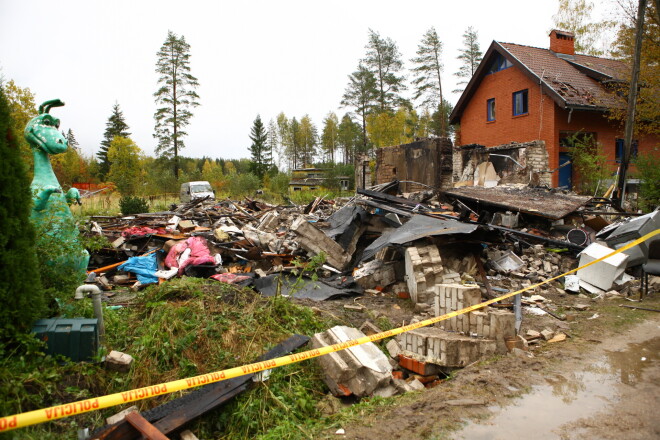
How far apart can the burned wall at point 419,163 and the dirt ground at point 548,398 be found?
9.35 metres

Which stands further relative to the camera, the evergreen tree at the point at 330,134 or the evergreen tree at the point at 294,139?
the evergreen tree at the point at 294,139

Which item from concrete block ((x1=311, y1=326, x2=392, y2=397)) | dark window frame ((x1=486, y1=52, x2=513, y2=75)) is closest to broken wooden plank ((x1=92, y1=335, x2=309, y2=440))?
concrete block ((x1=311, y1=326, x2=392, y2=397))

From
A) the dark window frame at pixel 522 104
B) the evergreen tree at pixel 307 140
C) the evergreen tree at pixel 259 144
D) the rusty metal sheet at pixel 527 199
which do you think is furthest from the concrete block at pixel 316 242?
the evergreen tree at pixel 307 140

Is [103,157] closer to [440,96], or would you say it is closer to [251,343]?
[440,96]

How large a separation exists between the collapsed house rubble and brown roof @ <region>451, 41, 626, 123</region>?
974 centimetres

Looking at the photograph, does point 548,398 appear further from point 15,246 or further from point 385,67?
point 385,67

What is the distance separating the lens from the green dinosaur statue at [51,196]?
404cm

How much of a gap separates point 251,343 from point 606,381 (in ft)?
10.5

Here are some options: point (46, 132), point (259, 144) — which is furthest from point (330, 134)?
point (46, 132)

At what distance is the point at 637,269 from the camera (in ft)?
23.5

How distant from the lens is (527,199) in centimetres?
988

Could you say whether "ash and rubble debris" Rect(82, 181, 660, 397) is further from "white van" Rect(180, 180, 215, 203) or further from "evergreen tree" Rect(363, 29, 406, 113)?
"evergreen tree" Rect(363, 29, 406, 113)

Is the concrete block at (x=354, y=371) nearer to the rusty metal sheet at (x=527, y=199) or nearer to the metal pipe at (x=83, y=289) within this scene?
the metal pipe at (x=83, y=289)

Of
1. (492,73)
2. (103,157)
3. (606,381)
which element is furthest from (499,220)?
(103,157)
